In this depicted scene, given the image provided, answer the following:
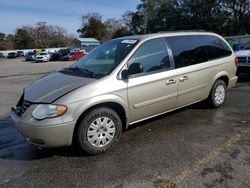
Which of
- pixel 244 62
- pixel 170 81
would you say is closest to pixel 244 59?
pixel 244 62

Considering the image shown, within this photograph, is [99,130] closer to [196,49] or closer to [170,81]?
[170,81]

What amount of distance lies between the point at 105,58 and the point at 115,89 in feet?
3.31

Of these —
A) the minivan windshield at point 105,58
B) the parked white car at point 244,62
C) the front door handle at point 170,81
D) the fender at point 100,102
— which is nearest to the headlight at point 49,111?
the fender at point 100,102

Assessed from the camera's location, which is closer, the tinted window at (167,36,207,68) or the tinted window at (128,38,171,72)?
the tinted window at (128,38,171,72)

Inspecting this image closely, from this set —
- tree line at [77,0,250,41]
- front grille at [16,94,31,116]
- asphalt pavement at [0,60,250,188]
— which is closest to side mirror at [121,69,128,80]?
asphalt pavement at [0,60,250,188]

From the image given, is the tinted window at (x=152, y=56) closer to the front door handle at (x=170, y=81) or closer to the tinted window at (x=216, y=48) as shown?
the front door handle at (x=170, y=81)

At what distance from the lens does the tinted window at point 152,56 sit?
495cm

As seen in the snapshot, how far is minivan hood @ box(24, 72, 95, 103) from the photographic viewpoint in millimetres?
4191

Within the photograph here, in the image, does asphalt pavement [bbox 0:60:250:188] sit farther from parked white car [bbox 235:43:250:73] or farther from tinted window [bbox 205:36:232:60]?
parked white car [bbox 235:43:250:73]

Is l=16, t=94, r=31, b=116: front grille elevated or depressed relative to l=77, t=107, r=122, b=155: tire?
elevated

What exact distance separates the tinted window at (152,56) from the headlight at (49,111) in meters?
1.39

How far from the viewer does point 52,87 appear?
446 centimetres

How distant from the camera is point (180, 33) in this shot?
5.85m

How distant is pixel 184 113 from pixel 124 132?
65.5 inches
